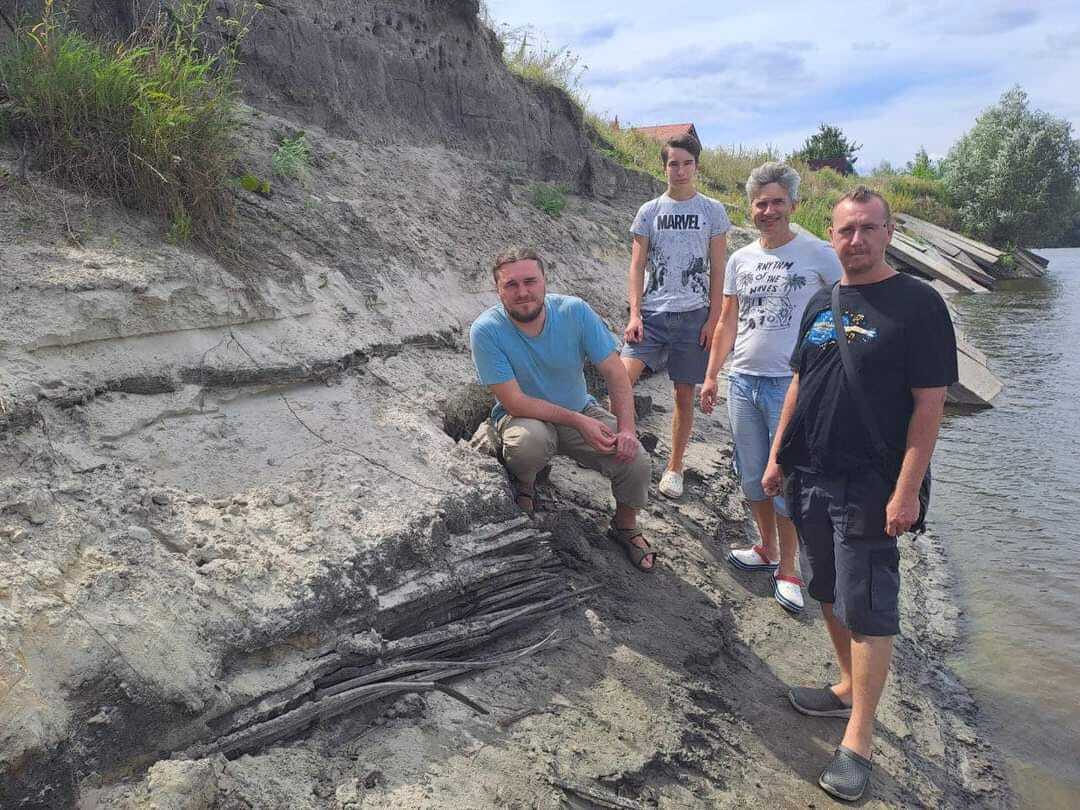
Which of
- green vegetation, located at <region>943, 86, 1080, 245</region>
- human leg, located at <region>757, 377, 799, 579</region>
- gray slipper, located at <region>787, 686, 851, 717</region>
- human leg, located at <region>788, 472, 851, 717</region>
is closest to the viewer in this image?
human leg, located at <region>788, 472, 851, 717</region>

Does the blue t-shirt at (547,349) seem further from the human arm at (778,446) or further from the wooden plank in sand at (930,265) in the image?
the wooden plank in sand at (930,265)

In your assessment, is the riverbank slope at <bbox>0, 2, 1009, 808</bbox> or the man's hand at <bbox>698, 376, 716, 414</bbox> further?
the man's hand at <bbox>698, 376, 716, 414</bbox>

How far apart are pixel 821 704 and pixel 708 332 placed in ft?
7.28

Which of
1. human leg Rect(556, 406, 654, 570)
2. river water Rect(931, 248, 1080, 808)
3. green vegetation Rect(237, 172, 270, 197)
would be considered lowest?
river water Rect(931, 248, 1080, 808)

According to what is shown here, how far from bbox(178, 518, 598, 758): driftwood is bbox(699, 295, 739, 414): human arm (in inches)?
49.6

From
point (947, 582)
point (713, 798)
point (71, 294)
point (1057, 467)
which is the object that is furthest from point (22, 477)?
point (1057, 467)

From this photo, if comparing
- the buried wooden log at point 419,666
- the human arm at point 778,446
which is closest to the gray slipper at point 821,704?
the human arm at point 778,446

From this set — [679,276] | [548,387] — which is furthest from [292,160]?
[679,276]

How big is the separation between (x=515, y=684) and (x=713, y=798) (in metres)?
0.82

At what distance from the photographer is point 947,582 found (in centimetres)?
505

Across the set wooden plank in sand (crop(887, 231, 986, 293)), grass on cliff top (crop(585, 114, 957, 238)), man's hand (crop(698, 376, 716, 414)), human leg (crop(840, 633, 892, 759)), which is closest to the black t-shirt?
human leg (crop(840, 633, 892, 759))

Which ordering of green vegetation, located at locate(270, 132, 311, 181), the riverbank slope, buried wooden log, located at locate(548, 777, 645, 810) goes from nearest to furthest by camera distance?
the riverbank slope
buried wooden log, located at locate(548, 777, 645, 810)
green vegetation, located at locate(270, 132, 311, 181)

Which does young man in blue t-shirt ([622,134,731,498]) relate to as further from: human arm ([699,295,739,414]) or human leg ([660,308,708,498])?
human arm ([699,295,739,414])

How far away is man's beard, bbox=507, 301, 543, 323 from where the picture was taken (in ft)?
12.2
